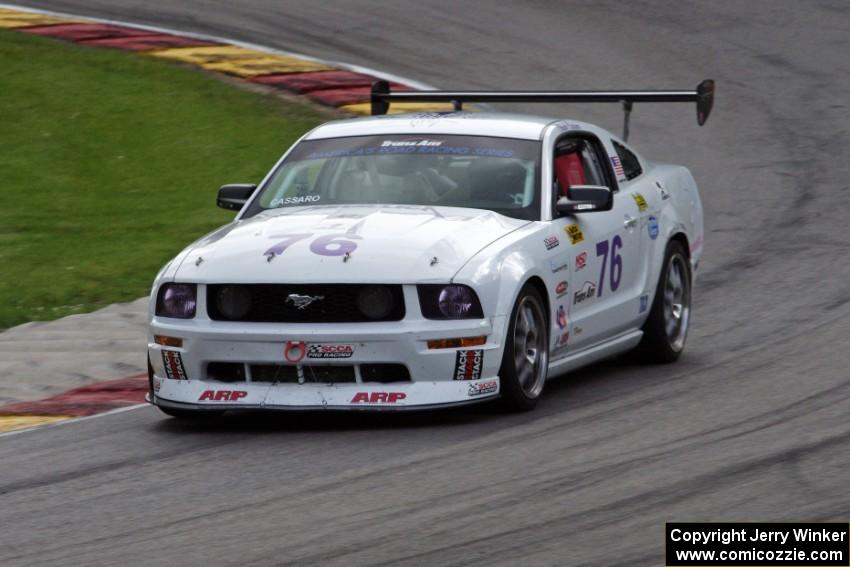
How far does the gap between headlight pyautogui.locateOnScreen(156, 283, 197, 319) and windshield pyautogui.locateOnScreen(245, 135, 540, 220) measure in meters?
1.07

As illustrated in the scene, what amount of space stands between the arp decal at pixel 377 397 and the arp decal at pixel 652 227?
8.30 ft

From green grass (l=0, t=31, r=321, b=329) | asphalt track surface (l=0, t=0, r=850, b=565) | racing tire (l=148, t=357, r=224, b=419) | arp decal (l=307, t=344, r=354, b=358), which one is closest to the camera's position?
asphalt track surface (l=0, t=0, r=850, b=565)

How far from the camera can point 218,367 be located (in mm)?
7891

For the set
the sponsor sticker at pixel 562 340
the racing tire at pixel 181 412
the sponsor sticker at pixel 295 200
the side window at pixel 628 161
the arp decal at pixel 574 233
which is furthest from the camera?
the side window at pixel 628 161

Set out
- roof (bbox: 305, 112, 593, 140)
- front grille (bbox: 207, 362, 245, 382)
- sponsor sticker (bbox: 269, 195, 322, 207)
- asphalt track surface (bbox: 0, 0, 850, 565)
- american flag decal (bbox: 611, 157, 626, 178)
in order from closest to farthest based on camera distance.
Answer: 1. asphalt track surface (bbox: 0, 0, 850, 565)
2. front grille (bbox: 207, 362, 245, 382)
3. sponsor sticker (bbox: 269, 195, 322, 207)
4. roof (bbox: 305, 112, 593, 140)
5. american flag decal (bbox: 611, 157, 626, 178)

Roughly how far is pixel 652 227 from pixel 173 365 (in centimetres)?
306

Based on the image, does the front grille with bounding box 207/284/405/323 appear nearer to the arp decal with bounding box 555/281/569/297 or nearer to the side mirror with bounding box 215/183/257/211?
the arp decal with bounding box 555/281/569/297

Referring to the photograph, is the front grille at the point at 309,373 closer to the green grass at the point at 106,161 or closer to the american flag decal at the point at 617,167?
the american flag decal at the point at 617,167

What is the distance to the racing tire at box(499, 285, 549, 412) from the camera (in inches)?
310

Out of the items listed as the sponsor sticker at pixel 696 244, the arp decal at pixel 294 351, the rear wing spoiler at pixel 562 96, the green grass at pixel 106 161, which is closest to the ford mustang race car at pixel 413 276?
the arp decal at pixel 294 351

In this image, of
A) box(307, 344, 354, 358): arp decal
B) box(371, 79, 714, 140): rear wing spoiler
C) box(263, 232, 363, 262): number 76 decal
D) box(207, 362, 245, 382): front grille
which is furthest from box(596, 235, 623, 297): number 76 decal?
box(207, 362, 245, 382): front grille

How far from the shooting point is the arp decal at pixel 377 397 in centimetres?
762

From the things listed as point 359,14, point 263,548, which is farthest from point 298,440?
point 359,14

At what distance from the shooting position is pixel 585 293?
28.8 feet
